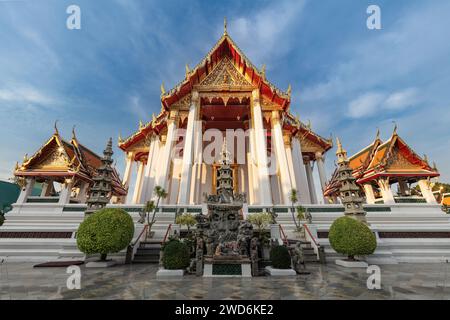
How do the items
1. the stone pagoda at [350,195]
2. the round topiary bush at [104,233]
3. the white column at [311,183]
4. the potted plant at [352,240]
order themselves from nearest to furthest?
the round topiary bush at [104,233]
the potted plant at [352,240]
the stone pagoda at [350,195]
the white column at [311,183]

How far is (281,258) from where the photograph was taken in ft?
21.1

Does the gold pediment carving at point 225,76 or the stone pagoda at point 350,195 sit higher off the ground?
the gold pediment carving at point 225,76

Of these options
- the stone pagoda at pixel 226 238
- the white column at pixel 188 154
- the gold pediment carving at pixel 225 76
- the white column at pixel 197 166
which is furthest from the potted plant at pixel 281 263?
the gold pediment carving at pixel 225 76

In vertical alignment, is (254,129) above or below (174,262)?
above

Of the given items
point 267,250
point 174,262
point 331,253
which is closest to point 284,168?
point 331,253

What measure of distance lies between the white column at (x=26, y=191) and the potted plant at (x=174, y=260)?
45.6 feet

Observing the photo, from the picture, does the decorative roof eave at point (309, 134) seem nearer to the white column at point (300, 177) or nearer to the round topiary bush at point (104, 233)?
the white column at point (300, 177)

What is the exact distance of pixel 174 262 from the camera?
613 cm

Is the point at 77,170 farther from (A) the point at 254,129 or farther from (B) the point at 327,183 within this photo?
(B) the point at 327,183

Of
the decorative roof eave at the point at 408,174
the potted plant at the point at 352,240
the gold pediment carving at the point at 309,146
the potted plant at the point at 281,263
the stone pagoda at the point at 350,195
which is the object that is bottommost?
the potted plant at the point at 281,263

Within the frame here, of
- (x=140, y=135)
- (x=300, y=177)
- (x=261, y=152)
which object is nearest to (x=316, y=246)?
(x=261, y=152)

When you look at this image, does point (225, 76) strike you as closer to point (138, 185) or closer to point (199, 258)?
point (138, 185)

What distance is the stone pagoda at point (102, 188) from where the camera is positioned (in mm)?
10422
